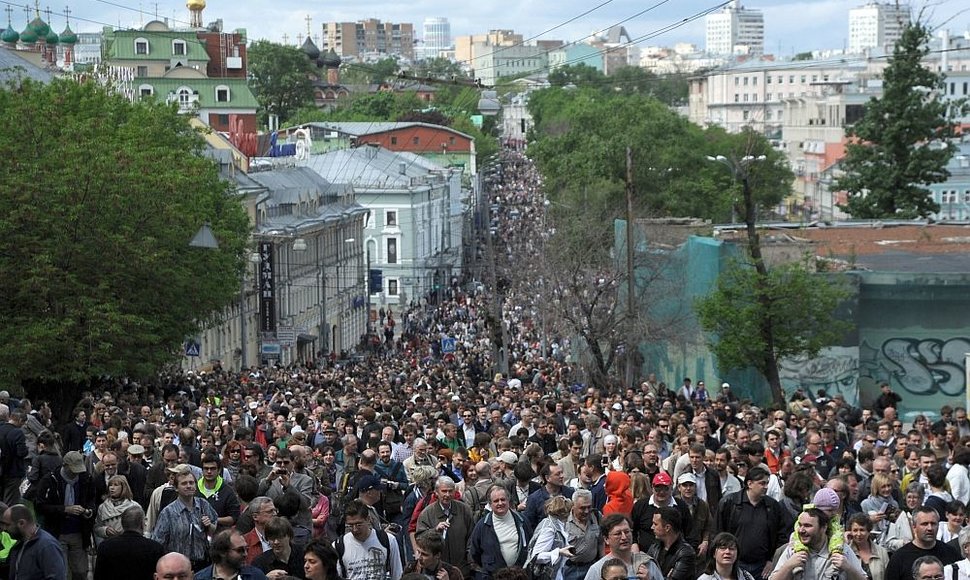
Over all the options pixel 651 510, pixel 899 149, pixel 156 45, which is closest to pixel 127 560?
pixel 651 510

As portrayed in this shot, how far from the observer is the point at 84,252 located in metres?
38.6

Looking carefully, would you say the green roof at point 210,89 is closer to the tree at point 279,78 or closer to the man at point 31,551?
the tree at point 279,78

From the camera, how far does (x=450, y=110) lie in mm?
190250

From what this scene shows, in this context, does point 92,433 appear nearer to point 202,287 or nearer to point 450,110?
point 202,287

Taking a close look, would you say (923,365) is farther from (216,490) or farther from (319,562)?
(319,562)

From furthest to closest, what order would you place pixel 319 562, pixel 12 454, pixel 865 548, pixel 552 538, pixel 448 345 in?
pixel 448 345
pixel 12 454
pixel 552 538
pixel 865 548
pixel 319 562

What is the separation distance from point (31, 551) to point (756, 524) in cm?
486

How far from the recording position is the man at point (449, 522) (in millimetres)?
13102

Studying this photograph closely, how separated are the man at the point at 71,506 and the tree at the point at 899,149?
65.5 meters

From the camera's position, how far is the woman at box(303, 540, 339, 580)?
1033 cm

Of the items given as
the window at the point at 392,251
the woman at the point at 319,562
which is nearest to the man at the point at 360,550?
the woman at the point at 319,562

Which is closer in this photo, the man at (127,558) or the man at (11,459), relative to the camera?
the man at (127,558)

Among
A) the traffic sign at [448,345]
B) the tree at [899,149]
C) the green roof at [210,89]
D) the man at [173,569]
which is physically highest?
the green roof at [210,89]

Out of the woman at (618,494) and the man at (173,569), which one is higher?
the man at (173,569)
